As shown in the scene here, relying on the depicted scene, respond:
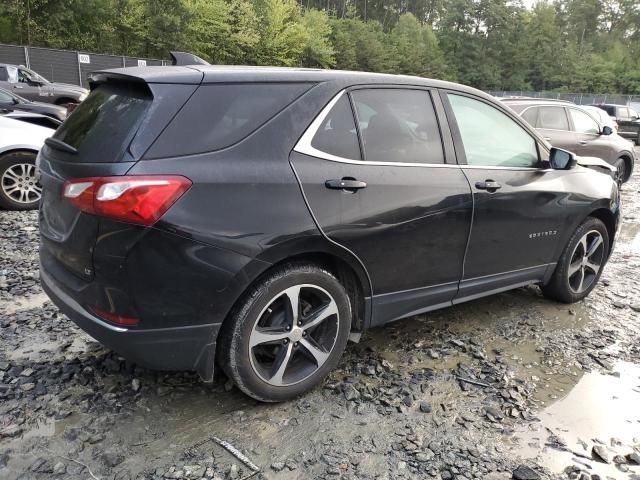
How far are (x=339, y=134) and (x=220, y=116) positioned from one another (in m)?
0.67

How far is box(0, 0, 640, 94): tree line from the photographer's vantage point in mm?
32812

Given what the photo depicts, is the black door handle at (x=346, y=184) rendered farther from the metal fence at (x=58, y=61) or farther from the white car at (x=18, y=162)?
the metal fence at (x=58, y=61)

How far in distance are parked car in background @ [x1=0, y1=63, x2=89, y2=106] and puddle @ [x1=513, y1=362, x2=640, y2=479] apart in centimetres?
1641

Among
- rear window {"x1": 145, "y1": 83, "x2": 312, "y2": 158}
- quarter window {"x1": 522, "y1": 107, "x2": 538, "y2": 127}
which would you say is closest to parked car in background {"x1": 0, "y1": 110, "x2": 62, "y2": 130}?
rear window {"x1": 145, "y1": 83, "x2": 312, "y2": 158}

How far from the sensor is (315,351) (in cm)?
278

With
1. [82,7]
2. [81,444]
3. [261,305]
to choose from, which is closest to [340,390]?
[261,305]

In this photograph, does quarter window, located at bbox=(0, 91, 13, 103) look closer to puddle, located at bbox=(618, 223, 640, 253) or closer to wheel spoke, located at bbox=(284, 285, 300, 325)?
wheel spoke, located at bbox=(284, 285, 300, 325)

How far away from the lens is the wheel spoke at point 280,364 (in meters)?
2.67

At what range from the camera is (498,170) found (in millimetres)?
3477

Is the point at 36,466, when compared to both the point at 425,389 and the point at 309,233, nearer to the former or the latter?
the point at 309,233

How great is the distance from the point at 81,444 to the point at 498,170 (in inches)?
115

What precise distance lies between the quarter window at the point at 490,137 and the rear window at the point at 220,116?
1284 millimetres

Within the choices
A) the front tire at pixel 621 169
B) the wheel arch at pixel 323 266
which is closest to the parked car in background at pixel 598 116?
the front tire at pixel 621 169

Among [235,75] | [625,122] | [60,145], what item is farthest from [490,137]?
[625,122]
